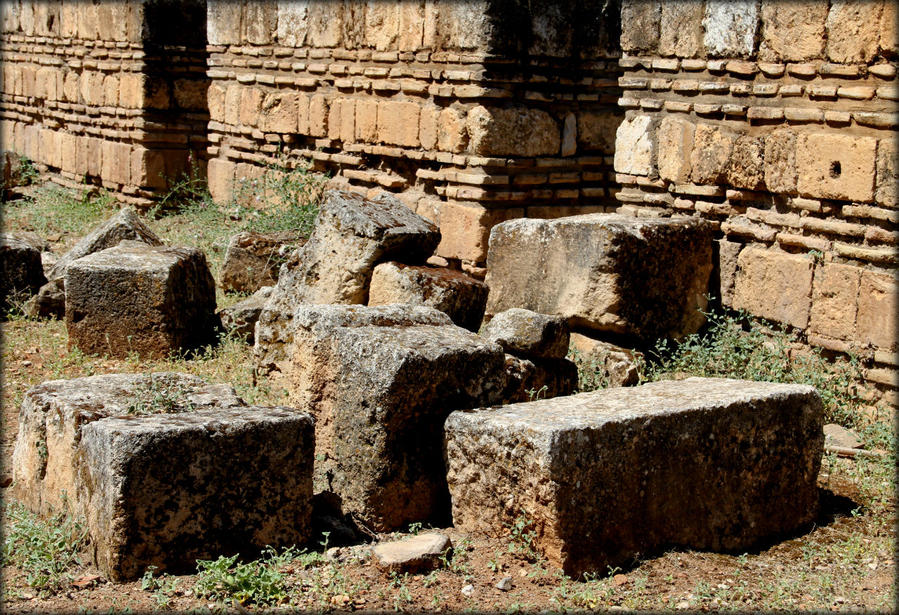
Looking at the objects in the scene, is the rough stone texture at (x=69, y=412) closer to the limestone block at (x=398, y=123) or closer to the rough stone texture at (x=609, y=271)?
the rough stone texture at (x=609, y=271)

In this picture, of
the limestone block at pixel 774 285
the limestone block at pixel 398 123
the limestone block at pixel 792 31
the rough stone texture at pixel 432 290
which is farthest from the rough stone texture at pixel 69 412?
the limestone block at pixel 398 123

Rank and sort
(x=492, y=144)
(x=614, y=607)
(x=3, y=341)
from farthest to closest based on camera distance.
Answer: (x=492, y=144) < (x=3, y=341) < (x=614, y=607)

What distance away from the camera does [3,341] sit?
281 inches

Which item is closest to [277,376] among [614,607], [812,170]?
[614,607]

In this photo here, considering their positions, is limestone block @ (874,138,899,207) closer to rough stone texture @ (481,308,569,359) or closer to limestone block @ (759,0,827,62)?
limestone block @ (759,0,827,62)

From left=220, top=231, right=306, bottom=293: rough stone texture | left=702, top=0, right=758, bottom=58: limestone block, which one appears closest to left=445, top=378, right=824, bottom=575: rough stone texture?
left=702, top=0, right=758, bottom=58: limestone block

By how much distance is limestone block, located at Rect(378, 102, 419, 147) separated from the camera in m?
8.39

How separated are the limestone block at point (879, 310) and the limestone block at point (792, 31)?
1390 mm

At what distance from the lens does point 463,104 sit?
791cm

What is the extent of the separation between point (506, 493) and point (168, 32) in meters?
9.16

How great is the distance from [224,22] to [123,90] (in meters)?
1.79

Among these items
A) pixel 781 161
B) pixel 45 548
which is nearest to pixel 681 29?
pixel 781 161

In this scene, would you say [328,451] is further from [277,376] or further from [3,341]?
[3,341]

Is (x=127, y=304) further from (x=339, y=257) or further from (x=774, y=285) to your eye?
Result: (x=774, y=285)
